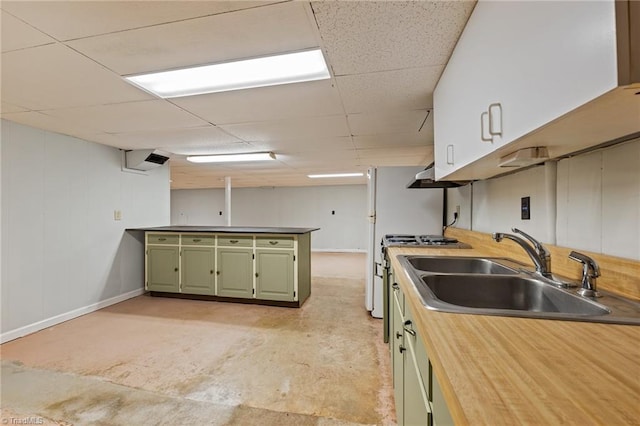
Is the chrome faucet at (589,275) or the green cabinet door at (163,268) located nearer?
the chrome faucet at (589,275)

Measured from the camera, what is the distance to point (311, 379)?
6.42ft

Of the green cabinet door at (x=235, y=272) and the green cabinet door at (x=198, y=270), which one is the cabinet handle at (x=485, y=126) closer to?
the green cabinet door at (x=235, y=272)

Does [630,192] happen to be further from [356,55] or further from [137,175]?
[137,175]

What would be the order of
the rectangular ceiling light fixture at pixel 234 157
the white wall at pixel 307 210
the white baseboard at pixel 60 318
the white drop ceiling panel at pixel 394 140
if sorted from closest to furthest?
1. the white baseboard at pixel 60 318
2. the white drop ceiling panel at pixel 394 140
3. the rectangular ceiling light fixture at pixel 234 157
4. the white wall at pixel 307 210

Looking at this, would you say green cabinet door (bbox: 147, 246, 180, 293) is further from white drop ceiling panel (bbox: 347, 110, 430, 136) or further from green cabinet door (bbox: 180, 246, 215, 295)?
white drop ceiling panel (bbox: 347, 110, 430, 136)

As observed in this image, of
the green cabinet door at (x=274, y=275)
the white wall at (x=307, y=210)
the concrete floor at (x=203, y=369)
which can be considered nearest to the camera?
the concrete floor at (x=203, y=369)

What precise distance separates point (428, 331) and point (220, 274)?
343 centimetres

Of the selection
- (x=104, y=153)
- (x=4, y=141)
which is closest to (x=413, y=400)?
(x=4, y=141)

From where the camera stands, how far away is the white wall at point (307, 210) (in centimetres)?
802

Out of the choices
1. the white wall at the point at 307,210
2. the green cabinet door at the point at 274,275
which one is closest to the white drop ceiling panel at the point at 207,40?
the green cabinet door at the point at 274,275

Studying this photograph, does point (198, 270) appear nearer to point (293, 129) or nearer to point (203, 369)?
point (203, 369)

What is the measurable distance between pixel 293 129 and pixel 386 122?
3.10ft

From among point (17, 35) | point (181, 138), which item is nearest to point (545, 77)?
point (17, 35)

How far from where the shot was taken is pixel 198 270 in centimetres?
376
